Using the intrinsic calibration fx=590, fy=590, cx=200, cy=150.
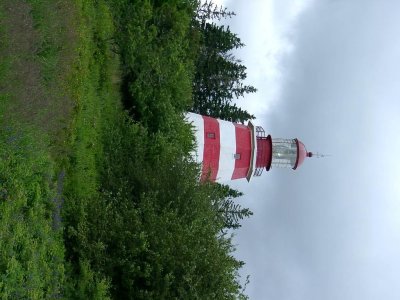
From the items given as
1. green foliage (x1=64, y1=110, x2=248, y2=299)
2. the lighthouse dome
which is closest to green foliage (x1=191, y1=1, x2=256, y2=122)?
the lighthouse dome

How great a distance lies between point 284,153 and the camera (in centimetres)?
2931

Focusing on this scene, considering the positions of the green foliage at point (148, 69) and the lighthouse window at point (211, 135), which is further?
the lighthouse window at point (211, 135)

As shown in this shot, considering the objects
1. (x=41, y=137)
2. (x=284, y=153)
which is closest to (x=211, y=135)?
(x=284, y=153)

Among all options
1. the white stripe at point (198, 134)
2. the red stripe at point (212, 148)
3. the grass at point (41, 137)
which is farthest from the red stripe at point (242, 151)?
the grass at point (41, 137)

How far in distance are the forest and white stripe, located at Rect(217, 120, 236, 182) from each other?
2.60 metres

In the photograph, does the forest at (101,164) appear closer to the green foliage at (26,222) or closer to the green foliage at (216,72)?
the green foliage at (26,222)

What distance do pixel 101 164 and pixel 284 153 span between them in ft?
39.1

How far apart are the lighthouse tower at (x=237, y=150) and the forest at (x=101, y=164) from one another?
1753 millimetres

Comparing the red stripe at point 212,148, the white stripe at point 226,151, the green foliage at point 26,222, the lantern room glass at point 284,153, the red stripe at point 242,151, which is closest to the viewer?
the green foliage at point 26,222

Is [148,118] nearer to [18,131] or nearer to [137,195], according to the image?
[137,195]

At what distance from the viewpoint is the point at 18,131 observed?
540 inches

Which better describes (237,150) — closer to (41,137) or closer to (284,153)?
(284,153)

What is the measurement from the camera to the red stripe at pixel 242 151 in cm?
2712

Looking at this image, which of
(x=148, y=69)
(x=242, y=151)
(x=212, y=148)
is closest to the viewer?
(x=148, y=69)
